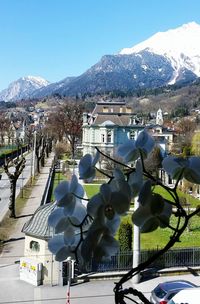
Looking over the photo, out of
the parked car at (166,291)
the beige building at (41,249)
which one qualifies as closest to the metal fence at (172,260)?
the beige building at (41,249)

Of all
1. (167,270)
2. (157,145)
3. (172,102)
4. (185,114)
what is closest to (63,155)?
(167,270)

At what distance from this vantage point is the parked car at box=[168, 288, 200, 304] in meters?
12.1

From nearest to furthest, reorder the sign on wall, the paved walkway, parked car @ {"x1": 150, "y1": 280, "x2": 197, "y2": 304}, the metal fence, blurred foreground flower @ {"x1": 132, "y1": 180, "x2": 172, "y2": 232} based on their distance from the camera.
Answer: blurred foreground flower @ {"x1": 132, "y1": 180, "x2": 172, "y2": 232}
parked car @ {"x1": 150, "y1": 280, "x2": 197, "y2": 304}
the paved walkway
the sign on wall
the metal fence

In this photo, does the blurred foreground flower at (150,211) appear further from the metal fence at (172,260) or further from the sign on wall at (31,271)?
the metal fence at (172,260)

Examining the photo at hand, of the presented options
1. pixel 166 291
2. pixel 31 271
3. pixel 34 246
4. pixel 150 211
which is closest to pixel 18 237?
pixel 34 246

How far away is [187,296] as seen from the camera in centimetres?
1234

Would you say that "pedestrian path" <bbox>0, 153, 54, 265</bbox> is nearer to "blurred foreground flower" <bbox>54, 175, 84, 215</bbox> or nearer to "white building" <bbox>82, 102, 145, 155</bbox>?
"white building" <bbox>82, 102, 145, 155</bbox>

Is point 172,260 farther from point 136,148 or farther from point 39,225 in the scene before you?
point 136,148

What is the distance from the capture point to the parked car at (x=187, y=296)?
1209cm

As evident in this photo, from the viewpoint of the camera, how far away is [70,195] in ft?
4.26

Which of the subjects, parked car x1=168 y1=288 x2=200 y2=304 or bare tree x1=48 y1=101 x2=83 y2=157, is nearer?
parked car x1=168 y1=288 x2=200 y2=304

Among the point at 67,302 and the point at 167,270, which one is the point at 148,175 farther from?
the point at 167,270

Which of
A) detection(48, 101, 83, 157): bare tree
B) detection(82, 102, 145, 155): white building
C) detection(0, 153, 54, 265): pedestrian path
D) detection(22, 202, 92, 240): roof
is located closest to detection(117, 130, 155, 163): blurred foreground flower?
detection(22, 202, 92, 240): roof

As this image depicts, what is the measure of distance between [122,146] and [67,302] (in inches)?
498
